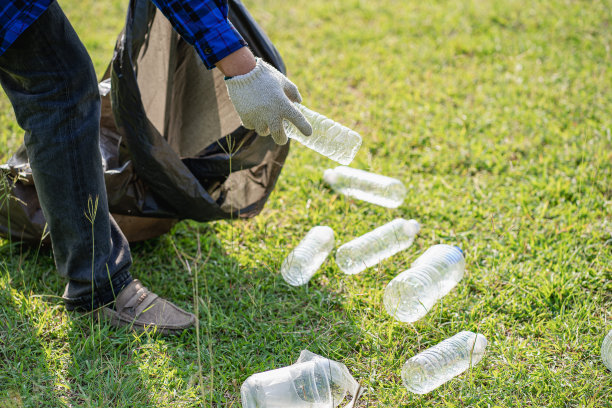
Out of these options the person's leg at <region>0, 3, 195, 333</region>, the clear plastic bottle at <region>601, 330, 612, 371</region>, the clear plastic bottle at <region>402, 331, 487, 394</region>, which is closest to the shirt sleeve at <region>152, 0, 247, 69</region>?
the person's leg at <region>0, 3, 195, 333</region>

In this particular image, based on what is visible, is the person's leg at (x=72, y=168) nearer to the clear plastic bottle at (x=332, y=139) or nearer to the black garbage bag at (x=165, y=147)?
the black garbage bag at (x=165, y=147)

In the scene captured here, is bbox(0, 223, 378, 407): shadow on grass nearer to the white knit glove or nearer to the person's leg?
the person's leg

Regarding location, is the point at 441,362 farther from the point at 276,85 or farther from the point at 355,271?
the point at 276,85

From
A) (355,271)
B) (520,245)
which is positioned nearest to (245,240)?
(355,271)

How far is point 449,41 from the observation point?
4.76 metres

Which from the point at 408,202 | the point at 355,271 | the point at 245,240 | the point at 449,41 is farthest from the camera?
the point at 449,41

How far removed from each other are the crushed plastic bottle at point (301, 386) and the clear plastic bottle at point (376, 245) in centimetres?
69

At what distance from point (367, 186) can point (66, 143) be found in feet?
5.40

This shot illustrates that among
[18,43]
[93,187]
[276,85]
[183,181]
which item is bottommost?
[183,181]

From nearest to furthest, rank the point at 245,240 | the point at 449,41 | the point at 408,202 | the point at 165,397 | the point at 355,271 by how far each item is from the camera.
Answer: the point at 165,397
the point at 355,271
the point at 245,240
the point at 408,202
the point at 449,41

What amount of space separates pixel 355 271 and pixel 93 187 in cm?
118

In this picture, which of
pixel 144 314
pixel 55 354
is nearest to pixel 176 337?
pixel 144 314

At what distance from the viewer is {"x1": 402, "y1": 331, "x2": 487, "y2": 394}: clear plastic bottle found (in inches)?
82.7

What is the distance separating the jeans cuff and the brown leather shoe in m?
0.03
